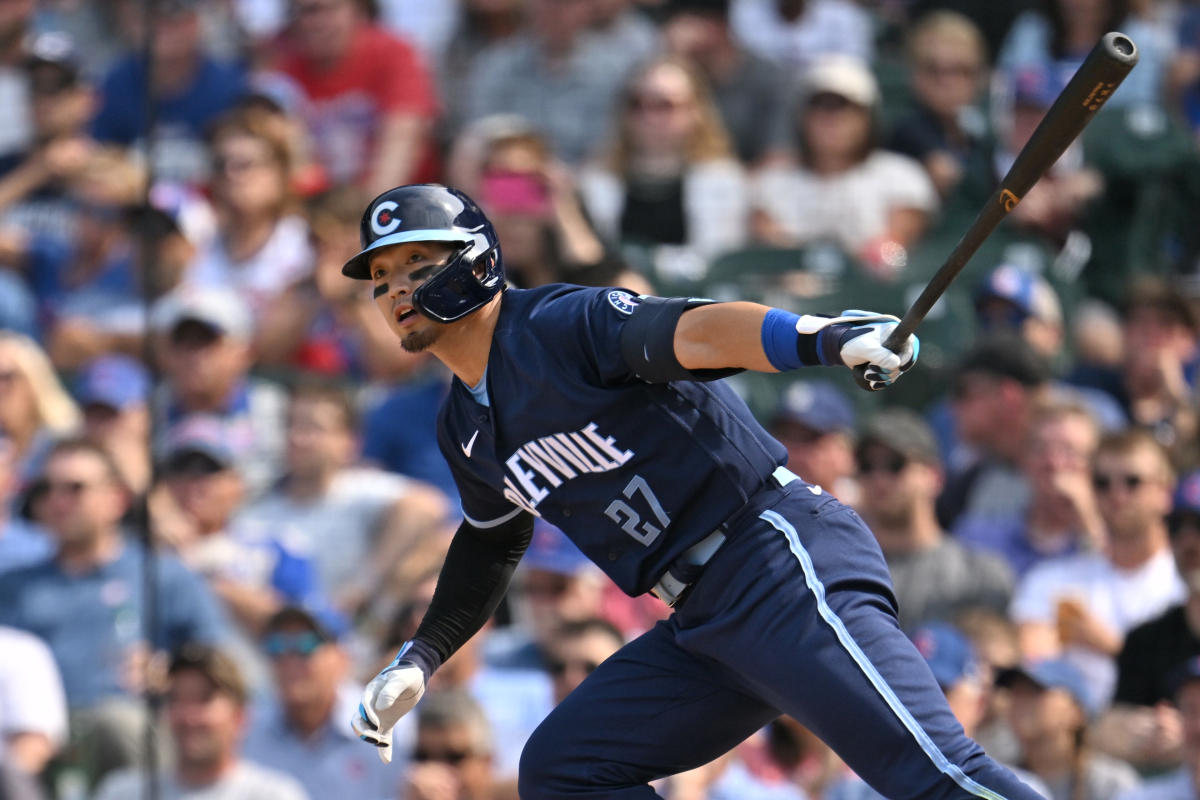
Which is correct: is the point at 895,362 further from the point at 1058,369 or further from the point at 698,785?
the point at 1058,369

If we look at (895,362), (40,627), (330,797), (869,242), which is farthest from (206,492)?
(895,362)

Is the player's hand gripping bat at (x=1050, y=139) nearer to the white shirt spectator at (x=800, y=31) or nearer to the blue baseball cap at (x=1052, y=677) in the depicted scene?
the blue baseball cap at (x=1052, y=677)

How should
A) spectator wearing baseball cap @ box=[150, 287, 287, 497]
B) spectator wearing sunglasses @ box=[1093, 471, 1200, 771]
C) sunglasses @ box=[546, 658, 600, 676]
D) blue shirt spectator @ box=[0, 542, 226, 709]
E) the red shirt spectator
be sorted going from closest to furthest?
1. spectator wearing sunglasses @ box=[1093, 471, 1200, 771]
2. sunglasses @ box=[546, 658, 600, 676]
3. blue shirt spectator @ box=[0, 542, 226, 709]
4. spectator wearing baseball cap @ box=[150, 287, 287, 497]
5. the red shirt spectator

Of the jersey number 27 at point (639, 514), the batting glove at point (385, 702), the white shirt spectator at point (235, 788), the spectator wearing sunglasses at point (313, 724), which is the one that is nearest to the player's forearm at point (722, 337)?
the jersey number 27 at point (639, 514)

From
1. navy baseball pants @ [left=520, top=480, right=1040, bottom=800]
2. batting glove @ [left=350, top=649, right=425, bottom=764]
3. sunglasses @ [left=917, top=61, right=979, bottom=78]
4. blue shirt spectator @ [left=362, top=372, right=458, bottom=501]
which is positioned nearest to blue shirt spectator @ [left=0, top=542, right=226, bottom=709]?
blue shirt spectator @ [left=362, top=372, right=458, bottom=501]

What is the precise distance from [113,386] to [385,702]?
146 inches

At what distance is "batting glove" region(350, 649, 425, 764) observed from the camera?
13.8 feet

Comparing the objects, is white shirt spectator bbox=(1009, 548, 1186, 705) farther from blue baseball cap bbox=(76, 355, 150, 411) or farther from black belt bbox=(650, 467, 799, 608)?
blue baseball cap bbox=(76, 355, 150, 411)

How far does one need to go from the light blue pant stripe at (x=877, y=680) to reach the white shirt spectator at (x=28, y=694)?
352cm

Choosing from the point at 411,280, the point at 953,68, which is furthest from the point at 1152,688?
the point at 953,68

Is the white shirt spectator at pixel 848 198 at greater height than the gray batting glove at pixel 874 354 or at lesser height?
lesser

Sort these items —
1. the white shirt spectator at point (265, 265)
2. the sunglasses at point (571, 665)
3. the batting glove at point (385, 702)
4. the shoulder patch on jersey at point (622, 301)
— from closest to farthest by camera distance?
the shoulder patch on jersey at point (622, 301)
the batting glove at point (385, 702)
the sunglasses at point (571, 665)
the white shirt spectator at point (265, 265)

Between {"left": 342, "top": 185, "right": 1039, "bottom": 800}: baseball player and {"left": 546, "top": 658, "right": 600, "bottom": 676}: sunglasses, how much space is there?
5.87 ft

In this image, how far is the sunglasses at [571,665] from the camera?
6.07 metres
